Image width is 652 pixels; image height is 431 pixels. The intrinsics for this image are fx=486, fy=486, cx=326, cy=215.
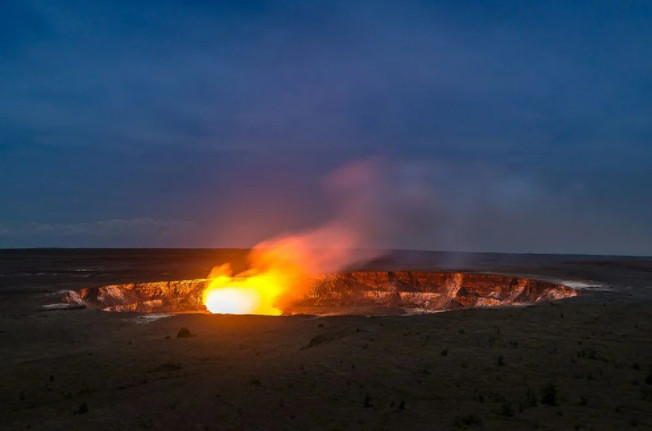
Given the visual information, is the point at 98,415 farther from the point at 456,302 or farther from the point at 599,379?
the point at 456,302

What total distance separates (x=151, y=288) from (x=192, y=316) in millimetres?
19086

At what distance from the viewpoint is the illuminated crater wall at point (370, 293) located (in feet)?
151

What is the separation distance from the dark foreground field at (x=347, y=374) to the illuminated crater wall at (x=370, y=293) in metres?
17.3

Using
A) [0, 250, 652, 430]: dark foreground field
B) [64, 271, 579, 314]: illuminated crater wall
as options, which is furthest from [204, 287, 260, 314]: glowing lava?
[0, 250, 652, 430]: dark foreground field

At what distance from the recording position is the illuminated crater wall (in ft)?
151

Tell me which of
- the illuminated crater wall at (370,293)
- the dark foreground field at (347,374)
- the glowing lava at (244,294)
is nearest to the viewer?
the dark foreground field at (347,374)

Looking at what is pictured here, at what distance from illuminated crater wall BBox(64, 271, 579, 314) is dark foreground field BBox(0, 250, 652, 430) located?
17.3 m

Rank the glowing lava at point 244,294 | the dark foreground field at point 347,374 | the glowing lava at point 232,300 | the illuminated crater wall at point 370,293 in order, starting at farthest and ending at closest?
the glowing lava at point 244,294 → the glowing lava at point 232,300 → the illuminated crater wall at point 370,293 → the dark foreground field at point 347,374

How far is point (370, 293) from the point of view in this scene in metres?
58.4

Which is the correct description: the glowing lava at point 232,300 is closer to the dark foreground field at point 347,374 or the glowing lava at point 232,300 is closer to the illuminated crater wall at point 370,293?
the illuminated crater wall at point 370,293

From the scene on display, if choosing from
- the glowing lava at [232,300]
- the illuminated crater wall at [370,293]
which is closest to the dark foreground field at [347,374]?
the illuminated crater wall at [370,293]

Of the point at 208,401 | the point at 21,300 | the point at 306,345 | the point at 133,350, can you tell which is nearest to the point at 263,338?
the point at 306,345

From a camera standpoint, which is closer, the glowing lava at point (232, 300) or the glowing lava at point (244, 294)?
the glowing lava at point (232, 300)

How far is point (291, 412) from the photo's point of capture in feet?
40.8
